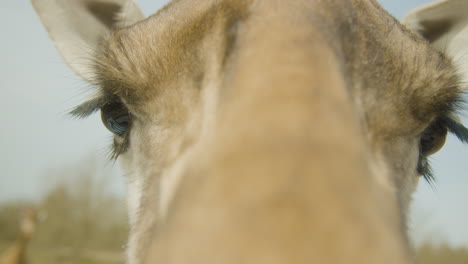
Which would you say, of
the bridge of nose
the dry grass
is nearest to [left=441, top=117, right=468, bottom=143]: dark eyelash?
the bridge of nose

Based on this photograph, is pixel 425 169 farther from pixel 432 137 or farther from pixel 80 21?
pixel 80 21

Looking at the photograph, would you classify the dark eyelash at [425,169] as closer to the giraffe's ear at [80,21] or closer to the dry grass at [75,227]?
the giraffe's ear at [80,21]

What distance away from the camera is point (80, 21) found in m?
3.59

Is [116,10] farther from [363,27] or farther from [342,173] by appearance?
[342,173]

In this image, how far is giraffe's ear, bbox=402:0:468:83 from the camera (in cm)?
343

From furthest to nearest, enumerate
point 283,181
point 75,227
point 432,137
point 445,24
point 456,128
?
1. point 75,227
2. point 445,24
3. point 456,128
4. point 432,137
5. point 283,181

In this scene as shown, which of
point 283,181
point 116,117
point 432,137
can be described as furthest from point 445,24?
point 283,181

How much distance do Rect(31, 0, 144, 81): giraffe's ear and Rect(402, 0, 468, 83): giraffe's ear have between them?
2.47 m

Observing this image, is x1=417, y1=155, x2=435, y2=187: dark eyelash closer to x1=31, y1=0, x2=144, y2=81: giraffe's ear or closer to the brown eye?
the brown eye

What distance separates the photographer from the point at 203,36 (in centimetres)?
208

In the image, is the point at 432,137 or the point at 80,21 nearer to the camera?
the point at 432,137

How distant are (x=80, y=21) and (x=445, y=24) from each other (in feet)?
10.5

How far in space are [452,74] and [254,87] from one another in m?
1.64

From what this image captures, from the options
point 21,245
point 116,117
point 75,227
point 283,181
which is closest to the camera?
point 283,181
